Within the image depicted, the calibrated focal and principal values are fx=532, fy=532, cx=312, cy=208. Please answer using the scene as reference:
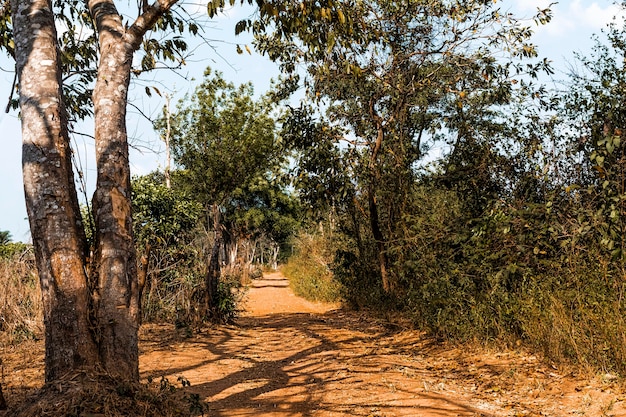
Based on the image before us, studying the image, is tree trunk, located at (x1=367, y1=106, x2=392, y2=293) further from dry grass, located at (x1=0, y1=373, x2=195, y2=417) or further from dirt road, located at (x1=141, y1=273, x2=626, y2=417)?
dry grass, located at (x1=0, y1=373, x2=195, y2=417)

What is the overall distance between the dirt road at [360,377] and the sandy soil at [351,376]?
1cm

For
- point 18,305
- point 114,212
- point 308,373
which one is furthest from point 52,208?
point 18,305

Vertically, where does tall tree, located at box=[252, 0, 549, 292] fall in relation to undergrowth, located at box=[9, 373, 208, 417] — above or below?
above

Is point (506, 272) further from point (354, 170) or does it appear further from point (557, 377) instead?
point (354, 170)

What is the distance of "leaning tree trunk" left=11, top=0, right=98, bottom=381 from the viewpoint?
159 inches

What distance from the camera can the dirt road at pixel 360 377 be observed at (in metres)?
4.96

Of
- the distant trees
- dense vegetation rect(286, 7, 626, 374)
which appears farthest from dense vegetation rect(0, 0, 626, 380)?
the distant trees

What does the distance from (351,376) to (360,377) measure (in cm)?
12

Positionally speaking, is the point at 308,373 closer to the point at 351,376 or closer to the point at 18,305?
the point at 351,376

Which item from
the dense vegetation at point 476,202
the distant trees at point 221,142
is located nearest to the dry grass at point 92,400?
the dense vegetation at point 476,202

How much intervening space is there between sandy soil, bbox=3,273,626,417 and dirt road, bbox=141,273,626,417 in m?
0.01

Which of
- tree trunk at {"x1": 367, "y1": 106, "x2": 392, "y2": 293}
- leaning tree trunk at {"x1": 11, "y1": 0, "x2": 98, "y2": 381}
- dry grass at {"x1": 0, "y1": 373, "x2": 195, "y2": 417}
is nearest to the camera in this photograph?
dry grass at {"x1": 0, "y1": 373, "x2": 195, "y2": 417}

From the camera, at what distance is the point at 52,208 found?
4.10 metres

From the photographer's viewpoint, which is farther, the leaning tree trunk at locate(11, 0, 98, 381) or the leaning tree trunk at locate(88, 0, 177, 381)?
the leaning tree trunk at locate(88, 0, 177, 381)
